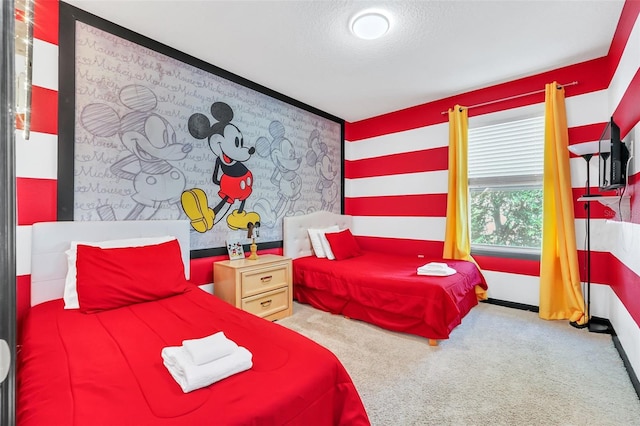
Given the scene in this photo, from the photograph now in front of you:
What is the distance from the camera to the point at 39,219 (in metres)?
2.00

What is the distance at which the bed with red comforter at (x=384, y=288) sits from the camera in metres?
2.46

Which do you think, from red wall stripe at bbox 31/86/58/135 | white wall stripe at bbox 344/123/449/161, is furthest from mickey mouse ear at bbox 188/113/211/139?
white wall stripe at bbox 344/123/449/161

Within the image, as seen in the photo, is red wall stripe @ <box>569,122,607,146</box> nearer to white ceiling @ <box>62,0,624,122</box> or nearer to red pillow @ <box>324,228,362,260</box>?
white ceiling @ <box>62,0,624,122</box>

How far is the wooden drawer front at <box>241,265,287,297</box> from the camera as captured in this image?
272 centimetres

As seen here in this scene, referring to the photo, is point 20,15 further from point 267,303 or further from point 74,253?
point 267,303

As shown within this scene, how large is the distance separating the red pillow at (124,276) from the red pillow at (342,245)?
192 centimetres

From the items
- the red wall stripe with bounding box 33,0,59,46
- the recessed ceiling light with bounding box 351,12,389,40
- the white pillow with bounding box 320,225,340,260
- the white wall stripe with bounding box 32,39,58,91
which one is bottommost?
the white pillow with bounding box 320,225,340,260

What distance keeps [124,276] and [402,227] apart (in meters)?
3.37

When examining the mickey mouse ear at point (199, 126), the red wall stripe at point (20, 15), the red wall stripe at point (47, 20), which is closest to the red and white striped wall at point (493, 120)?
the mickey mouse ear at point (199, 126)

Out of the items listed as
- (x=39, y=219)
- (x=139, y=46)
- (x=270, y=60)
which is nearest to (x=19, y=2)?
(x=39, y=219)

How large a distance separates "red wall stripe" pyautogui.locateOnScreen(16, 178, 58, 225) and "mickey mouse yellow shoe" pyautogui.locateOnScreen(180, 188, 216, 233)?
0.89 m

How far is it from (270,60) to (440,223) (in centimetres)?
283

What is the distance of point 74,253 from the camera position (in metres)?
1.97

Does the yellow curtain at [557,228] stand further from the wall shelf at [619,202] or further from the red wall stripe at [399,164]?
the red wall stripe at [399,164]
